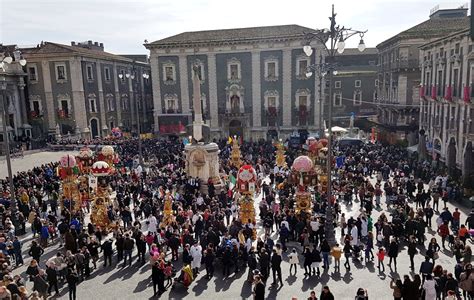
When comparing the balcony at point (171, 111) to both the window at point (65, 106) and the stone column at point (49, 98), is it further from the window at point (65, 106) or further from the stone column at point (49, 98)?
the stone column at point (49, 98)

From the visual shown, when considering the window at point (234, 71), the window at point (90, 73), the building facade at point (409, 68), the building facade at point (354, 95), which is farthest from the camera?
the building facade at point (354, 95)

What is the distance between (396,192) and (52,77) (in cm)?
3774

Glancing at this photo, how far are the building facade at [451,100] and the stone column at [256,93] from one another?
1641cm

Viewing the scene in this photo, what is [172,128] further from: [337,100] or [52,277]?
[52,277]

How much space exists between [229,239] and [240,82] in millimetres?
32412

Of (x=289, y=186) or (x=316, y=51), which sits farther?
(x=316, y=51)

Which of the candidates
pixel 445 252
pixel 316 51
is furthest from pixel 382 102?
pixel 445 252

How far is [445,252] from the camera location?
14633 millimetres

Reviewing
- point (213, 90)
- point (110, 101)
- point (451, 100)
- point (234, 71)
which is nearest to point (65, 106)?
point (110, 101)

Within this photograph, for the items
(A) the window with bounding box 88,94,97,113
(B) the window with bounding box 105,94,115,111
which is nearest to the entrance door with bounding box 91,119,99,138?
(A) the window with bounding box 88,94,97,113

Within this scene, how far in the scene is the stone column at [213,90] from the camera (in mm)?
44594

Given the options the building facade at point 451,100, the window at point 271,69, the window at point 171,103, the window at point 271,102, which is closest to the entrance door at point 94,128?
the window at point 171,103

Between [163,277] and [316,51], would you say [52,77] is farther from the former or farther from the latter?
[163,277]

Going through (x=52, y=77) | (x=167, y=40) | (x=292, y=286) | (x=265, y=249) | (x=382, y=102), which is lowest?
(x=292, y=286)
